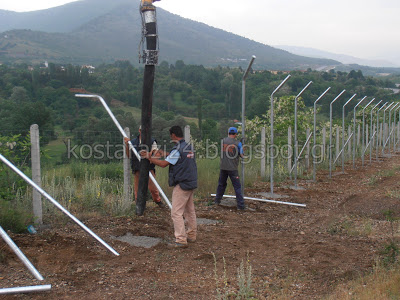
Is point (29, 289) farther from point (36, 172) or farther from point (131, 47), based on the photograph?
point (131, 47)

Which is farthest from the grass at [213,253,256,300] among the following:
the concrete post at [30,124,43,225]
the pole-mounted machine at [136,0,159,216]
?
the concrete post at [30,124,43,225]

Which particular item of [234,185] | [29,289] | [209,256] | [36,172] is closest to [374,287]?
[209,256]

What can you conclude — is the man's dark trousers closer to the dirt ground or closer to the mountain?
the dirt ground

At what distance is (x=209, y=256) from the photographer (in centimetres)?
596

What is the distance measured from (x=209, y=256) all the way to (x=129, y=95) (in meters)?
29.5

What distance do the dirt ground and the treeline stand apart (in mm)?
7841

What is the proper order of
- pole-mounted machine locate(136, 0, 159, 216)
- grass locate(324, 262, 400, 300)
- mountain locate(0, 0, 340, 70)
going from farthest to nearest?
mountain locate(0, 0, 340, 70) < pole-mounted machine locate(136, 0, 159, 216) < grass locate(324, 262, 400, 300)

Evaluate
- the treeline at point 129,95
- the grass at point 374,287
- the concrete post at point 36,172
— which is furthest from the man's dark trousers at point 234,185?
the treeline at point 129,95

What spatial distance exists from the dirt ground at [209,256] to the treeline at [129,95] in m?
7.84

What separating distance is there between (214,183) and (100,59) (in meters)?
118

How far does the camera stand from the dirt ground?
489 cm

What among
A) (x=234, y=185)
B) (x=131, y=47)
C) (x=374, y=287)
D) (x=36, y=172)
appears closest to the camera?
(x=374, y=287)

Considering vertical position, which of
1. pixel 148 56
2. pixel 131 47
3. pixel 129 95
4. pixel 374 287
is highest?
pixel 131 47

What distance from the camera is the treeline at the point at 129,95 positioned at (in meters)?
18.8
